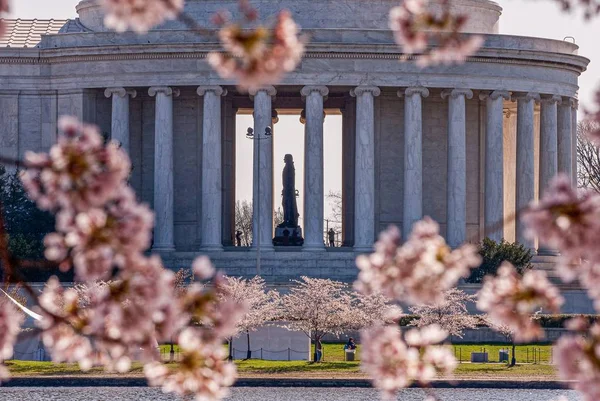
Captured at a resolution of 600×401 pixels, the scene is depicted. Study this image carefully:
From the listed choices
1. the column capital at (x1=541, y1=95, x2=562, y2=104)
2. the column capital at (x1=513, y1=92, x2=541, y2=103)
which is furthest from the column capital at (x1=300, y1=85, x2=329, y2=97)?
the column capital at (x1=541, y1=95, x2=562, y2=104)

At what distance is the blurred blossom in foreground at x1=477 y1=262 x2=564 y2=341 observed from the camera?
15.4 meters

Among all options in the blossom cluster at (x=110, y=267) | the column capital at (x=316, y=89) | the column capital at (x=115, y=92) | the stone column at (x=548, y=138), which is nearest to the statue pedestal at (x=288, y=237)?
the column capital at (x=316, y=89)

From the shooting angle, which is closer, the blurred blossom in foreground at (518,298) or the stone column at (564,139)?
the blurred blossom in foreground at (518,298)

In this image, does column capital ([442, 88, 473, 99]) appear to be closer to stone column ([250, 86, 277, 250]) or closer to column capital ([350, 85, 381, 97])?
column capital ([350, 85, 381, 97])

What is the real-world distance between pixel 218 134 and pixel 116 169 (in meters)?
124

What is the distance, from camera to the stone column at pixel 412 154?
451ft

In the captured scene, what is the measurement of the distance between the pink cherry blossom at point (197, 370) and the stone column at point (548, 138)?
129m

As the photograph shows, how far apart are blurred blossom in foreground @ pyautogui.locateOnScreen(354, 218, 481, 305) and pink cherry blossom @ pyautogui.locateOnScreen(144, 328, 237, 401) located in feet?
5.25

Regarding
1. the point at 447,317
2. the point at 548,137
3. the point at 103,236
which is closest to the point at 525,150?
the point at 548,137

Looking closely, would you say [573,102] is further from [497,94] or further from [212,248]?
[212,248]

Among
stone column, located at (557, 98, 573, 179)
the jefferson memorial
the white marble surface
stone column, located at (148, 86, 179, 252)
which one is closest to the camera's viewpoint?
the jefferson memorial

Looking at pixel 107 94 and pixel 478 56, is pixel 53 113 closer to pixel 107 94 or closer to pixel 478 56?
pixel 107 94

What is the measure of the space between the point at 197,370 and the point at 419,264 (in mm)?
2269

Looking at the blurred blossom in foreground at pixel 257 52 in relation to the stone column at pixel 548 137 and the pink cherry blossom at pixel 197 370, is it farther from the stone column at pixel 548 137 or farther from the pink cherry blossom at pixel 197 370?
the stone column at pixel 548 137
